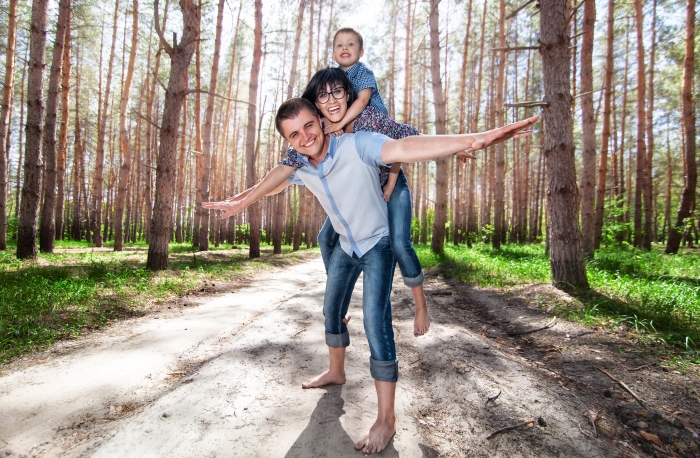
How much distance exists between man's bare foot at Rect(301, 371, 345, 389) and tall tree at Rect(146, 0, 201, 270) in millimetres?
6142

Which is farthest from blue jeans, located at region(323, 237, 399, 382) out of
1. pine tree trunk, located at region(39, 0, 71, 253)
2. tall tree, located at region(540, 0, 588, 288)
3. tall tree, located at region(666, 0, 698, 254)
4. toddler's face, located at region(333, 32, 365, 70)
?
tall tree, located at region(666, 0, 698, 254)

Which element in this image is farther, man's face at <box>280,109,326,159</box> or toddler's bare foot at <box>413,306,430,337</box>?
toddler's bare foot at <box>413,306,430,337</box>

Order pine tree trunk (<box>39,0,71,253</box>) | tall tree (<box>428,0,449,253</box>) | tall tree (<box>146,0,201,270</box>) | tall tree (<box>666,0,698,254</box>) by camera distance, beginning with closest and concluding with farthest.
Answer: tall tree (<box>146,0,201,270</box>) → pine tree trunk (<box>39,0,71,253</box>) → tall tree (<box>666,0,698,254</box>) → tall tree (<box>428,0,449,253</box>)

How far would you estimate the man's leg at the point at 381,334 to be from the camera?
1984 millimetres

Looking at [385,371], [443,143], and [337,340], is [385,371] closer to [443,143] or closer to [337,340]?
[337,340]

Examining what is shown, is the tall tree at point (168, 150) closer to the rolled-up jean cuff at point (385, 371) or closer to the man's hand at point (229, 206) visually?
the man's hand at point (229, 206)

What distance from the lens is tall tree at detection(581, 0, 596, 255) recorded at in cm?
959

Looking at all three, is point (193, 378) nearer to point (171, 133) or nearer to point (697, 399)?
point (697, 399)

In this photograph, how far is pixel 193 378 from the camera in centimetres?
259

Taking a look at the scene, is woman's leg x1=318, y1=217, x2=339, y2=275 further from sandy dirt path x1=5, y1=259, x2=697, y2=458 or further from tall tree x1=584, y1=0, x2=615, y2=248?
tall tree x1=584, y1=0, x2=615, y2=248

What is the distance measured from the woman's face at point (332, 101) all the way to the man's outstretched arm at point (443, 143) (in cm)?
55

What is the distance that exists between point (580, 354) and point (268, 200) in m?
29.2

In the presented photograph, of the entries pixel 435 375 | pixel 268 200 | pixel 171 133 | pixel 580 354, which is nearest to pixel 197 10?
pixel 171 133

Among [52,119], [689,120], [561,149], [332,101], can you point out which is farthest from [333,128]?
[689,120]
